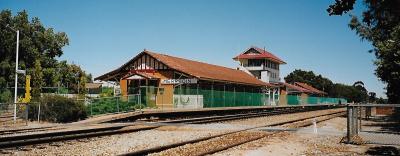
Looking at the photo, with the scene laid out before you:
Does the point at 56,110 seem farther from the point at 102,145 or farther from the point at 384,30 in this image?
the point at 384,30

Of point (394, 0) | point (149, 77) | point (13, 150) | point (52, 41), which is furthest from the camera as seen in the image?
point (52, 41)

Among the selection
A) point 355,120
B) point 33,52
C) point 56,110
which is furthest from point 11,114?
point 33,52

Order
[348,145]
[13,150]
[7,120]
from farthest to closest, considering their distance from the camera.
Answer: [7,120]
[348,145]
[13,150]

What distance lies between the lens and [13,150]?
11914 millimetres

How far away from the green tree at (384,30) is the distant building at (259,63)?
41.9 metres

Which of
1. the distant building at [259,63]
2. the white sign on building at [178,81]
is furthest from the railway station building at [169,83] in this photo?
the distant building at [259,63]

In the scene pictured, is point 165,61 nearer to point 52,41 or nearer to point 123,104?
point 123,104

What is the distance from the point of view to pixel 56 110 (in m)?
24.6

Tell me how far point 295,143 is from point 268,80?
207ft

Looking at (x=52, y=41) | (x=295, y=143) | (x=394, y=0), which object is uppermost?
(x=52, y=41)

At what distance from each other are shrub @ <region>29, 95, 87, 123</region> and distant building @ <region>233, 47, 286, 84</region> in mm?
51733

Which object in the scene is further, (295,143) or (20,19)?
(20,19)

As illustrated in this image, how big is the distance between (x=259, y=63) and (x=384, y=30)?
5515 centimetres

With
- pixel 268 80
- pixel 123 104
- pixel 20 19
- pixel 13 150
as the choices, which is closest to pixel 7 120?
pixel 123 104
